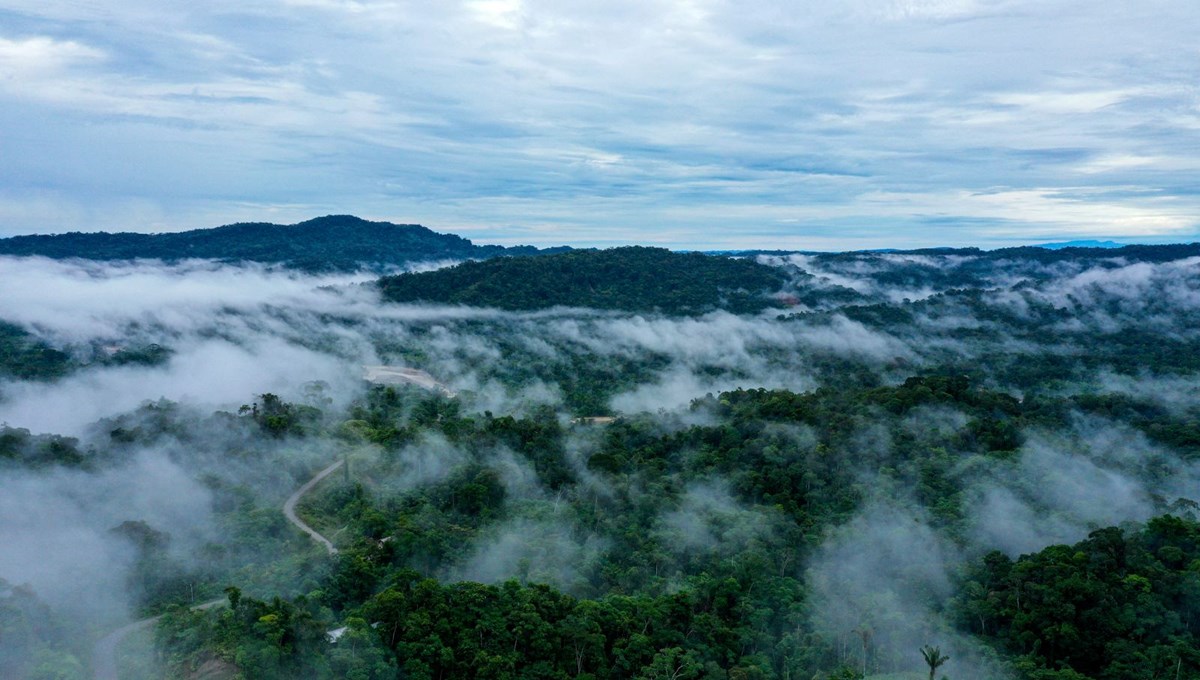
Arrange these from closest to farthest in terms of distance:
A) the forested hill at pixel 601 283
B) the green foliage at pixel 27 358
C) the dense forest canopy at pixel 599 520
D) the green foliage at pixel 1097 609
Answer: the green foliage at pixel 1097 609 → the dense forest canopy at pixel 599 520 → the green foliage at pixel 27 358 → the forested hill at pixel 601 283

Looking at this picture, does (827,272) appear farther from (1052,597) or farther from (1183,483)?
(1052,597)

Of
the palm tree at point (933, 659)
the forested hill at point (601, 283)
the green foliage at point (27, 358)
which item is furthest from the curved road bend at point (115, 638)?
the forested hill at point (601, 283)

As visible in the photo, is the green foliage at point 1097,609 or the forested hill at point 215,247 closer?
the green foliage at point 1097,609

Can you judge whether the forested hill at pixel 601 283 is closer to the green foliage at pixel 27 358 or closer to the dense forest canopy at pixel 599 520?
the dense forest canopy at pixel 599 520

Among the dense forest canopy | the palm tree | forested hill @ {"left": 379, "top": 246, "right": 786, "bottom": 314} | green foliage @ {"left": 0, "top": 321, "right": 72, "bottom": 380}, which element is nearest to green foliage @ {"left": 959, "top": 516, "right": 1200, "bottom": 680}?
the dense forest canopy

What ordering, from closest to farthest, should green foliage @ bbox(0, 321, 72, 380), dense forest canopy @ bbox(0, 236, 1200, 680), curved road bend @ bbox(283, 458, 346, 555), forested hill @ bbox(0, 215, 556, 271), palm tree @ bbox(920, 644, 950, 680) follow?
palm tree @ bbox(920, 644, 950, 680) < dense forest canopy @ bbox(0, 236, 1200, 680) < curved road bend @ bbox(283, 458, 346, 555) < green foliage @ bbox(0, 321, 72, 380) < forested hill @ bbox(0, 215, 556, 271)

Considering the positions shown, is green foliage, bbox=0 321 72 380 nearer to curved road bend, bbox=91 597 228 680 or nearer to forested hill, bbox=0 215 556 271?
curved road bend, bbox=91 597 228 680
